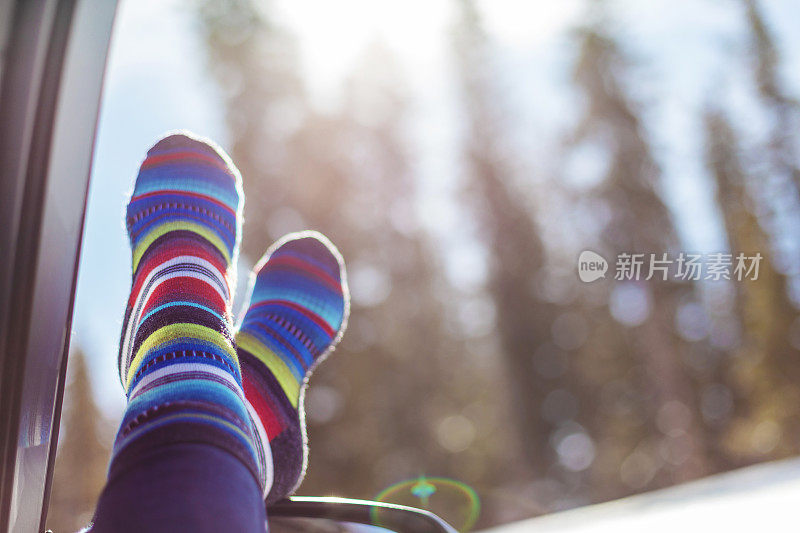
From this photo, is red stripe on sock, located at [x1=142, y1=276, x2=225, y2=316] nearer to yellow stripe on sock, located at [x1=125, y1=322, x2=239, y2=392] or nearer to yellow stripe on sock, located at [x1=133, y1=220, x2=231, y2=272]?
yellow stripe on sock, located at [x1=125, y1=322, x2=239, y2=392]

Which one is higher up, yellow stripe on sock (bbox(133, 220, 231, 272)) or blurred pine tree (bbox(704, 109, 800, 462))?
yellow stripe on sock (bbox(133, 220, 231, 272))

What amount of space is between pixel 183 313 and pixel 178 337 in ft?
0.17

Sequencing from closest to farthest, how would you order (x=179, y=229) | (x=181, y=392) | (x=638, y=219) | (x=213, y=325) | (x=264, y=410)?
1. (x=181, y=392)
2. (x=213, y=325)
3. (x=264, y=410)
4. (x=179, y=229)
5. (x=638, y=219)

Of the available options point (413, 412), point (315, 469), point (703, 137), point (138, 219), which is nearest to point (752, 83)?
point (703, 137)

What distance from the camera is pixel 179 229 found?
958 millimetres

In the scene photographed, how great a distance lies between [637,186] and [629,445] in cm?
434

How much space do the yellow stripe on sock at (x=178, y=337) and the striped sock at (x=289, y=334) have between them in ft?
0.53

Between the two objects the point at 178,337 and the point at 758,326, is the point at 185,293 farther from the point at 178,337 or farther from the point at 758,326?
the point at 758,326

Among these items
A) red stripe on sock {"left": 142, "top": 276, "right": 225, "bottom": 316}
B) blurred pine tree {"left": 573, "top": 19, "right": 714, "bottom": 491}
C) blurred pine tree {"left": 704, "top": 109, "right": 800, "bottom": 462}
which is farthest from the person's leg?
blurred pine tree {"left": 704, "top": 109, "right": 800, "bottom": 462}

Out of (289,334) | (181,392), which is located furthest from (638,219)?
(181,392)

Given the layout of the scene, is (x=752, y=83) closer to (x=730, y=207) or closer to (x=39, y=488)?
(x=730, y=207)

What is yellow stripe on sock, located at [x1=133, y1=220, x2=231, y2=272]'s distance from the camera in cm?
94

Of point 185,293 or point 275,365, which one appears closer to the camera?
point 185,293

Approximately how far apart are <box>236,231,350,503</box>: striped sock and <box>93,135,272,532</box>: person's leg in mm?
83
